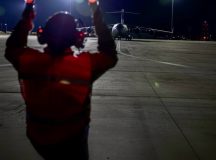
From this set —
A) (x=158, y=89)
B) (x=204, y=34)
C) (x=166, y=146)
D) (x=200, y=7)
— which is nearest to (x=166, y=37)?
(x=204, y=34)

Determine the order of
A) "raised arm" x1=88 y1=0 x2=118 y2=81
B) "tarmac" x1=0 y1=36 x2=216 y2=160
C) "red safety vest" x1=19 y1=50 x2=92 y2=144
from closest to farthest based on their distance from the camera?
"red safety vest" x1=19 y1=50 x2=92 y2=144
"raised arm" x1=88 y1=0 x2=118 y2=81
"tarmac" x1=0 y1=36 x2=216 y2=160

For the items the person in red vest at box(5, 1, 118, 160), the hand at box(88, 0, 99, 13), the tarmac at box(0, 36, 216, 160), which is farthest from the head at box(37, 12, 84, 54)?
the tarmac at box(0, 36, 216, 160)

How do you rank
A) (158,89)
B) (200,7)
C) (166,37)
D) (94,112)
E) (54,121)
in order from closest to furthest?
(54,121), (94,112), (158,89), (166,37), (200,7)

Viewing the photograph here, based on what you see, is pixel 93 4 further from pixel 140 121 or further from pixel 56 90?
pixel 140 121

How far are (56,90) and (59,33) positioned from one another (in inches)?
17.2

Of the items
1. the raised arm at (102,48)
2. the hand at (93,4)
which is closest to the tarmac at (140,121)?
the raised arm at (102,48)

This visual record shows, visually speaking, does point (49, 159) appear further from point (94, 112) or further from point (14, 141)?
point (94, 112)

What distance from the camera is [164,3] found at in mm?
102500

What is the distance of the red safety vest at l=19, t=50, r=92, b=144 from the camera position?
2980mm

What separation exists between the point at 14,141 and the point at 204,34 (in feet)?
295

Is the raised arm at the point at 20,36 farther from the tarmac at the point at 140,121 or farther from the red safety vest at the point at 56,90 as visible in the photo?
the tarmac at the point at 140,121

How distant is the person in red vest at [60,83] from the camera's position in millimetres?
2990

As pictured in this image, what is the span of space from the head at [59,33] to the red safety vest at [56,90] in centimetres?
9

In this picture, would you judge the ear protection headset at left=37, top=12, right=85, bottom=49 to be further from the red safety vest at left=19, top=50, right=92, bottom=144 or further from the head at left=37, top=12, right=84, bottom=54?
the red safety vest at left=19, top=50, right=92, bottom=144
